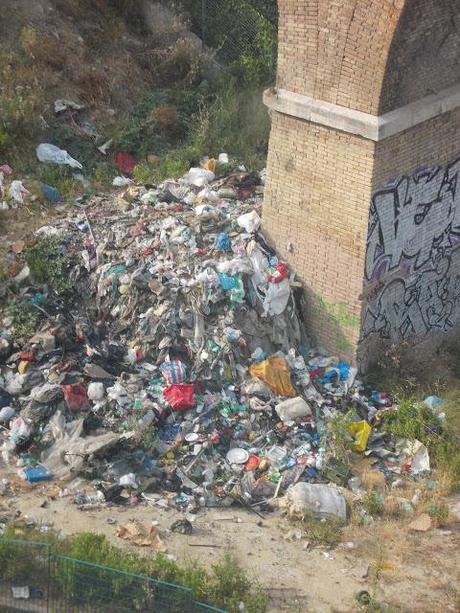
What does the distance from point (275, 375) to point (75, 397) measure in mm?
2287

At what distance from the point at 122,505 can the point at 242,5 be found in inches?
441

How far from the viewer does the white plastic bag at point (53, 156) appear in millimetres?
13688

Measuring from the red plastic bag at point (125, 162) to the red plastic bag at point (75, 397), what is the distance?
17.2 ft

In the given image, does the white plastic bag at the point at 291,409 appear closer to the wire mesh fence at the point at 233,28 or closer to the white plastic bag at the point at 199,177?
the white plastic bag at the point at 199,177

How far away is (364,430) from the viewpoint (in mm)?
10125

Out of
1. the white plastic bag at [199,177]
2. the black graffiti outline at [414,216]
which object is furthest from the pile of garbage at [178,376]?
the white plastic bag at [199,177]

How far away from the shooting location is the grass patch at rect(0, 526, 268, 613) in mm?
7309

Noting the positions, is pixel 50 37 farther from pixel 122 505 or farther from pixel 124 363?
pixel 122 505

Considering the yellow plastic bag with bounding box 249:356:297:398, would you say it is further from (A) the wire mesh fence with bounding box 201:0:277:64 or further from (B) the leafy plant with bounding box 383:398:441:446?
(A) the wire mesh fence with bounding box 201:0:277:64

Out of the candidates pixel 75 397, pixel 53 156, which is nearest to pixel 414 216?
pixel 75 397

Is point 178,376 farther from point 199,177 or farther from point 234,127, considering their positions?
point 234,127

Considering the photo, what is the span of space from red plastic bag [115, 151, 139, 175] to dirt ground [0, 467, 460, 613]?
6.29 metres

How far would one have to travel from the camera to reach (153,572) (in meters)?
7.63

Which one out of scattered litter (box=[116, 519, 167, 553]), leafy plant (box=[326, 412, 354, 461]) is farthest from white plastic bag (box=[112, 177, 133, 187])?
scattered litter (box=[116, 519, 167, 553])
